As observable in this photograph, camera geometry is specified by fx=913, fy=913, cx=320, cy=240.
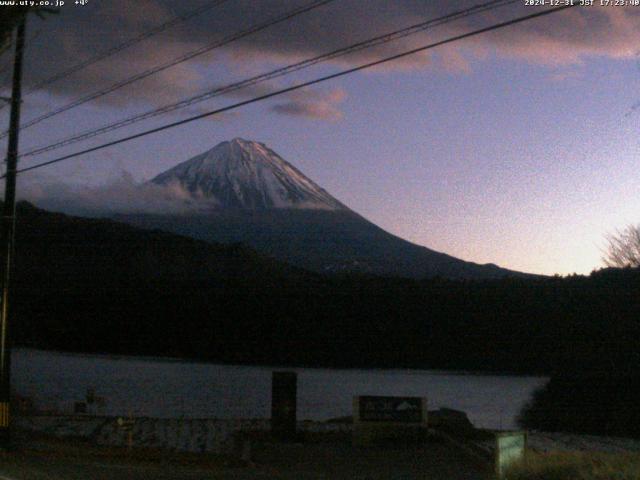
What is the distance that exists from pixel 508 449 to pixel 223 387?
59.7 m

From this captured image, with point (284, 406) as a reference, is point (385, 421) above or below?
below

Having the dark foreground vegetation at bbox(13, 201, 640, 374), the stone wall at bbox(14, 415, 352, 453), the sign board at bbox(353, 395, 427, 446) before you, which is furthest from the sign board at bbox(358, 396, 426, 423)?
the dark foreground vegetation at bbox(13, 201, 640, 374)

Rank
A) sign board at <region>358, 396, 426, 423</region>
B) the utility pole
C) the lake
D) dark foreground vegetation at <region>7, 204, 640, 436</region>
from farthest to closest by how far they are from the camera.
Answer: dark foreground vegetation at <region>7, 204, 640, 436</region> < the lake < sign board at <region>358, 396, 426, 423</region> < the utility pole

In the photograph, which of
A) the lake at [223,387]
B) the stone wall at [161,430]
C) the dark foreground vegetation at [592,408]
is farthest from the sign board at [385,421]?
the dark foreground vegetation at [592,408]

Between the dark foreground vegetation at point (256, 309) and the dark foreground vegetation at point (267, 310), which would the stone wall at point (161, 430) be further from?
the dark foreground vegetation at point (256, 309)

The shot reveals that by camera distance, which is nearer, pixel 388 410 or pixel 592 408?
pixel 388 410

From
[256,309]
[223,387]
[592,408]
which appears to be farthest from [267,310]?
[592,408]

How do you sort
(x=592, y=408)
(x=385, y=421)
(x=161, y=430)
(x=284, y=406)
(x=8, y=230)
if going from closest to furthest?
(x=8, y=230) < (x=284, y=406) < (x=385, y=421) < (x=161, y=430) < (x=592, y=408)

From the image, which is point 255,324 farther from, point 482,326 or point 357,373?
point 482,326

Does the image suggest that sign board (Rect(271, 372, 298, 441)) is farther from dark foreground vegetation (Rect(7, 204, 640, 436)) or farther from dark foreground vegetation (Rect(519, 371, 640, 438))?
dark foreground vegetation (Rect(7, 204, 640, 436))

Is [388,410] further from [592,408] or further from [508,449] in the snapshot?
[592,408]

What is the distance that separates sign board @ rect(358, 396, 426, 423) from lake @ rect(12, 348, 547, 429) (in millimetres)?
20628

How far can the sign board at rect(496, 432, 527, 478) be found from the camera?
1338 centimetres

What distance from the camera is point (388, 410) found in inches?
1046
